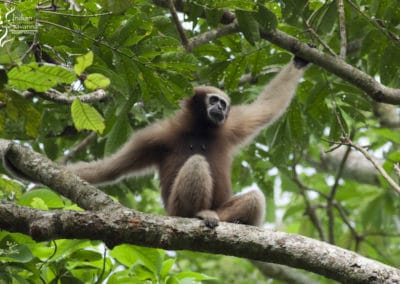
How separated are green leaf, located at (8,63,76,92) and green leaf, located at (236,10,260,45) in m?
2.67

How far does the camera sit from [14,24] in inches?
198

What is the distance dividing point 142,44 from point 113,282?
2316 millimetres

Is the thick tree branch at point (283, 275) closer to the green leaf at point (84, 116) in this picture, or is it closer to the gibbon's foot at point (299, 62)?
the gibbon's foot at point (299, 62)

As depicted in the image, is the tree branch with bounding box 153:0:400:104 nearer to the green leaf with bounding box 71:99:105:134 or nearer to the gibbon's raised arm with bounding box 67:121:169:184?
the gibbon's raised arm with bounding box 67:121:169:184

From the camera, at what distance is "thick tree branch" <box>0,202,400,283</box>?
500cm

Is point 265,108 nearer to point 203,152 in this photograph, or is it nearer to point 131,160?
point 203,152

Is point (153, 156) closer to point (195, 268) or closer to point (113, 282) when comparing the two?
point (113, 282)

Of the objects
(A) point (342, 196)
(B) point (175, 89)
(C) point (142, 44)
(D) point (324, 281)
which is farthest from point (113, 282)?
(D) point (324, 281)

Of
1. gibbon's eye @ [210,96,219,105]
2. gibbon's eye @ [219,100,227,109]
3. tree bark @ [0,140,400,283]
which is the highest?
gibbon's eye @ [210,96,219,105]

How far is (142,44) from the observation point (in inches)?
243

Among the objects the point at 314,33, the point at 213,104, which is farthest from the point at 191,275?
the point at 213,104

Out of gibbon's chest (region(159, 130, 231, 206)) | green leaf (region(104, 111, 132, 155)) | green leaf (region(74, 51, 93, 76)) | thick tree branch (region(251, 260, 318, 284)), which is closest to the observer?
green leaf (region(74, 51, 93, 76))

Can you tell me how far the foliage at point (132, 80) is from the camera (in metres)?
4.93

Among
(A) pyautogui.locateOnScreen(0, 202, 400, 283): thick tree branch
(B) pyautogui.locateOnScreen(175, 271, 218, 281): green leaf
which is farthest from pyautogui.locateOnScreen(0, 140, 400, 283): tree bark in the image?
(B) pyautogui.locateOnScreen(175, 271, 218, 281): green leaf
